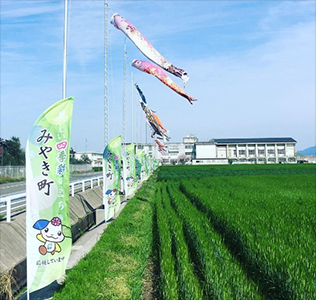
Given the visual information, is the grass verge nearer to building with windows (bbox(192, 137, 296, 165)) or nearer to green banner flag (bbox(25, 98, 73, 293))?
green banner flag (bbox(25, 98, 73, 293))

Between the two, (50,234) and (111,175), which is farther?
(111,175)

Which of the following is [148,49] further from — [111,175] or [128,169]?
[128,169]

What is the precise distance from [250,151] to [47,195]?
351ft

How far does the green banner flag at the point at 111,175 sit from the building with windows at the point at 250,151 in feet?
315

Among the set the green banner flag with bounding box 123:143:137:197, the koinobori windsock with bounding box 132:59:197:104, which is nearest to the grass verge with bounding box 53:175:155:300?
the koinobori windsock with bounding box 132:59:197:104

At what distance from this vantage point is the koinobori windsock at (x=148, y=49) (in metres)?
12.1

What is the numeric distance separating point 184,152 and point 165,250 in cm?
10961

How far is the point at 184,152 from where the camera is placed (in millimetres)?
117438

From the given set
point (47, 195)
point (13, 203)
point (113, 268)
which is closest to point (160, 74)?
point (13, 203)

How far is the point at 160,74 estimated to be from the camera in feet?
44.2

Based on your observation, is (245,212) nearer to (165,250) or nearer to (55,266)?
(165,250)

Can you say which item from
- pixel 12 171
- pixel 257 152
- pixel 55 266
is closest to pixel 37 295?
pixel 55 266

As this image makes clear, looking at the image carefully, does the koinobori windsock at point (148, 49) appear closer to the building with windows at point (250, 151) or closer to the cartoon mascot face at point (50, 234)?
the cartoon mascot face at point (50, 234)

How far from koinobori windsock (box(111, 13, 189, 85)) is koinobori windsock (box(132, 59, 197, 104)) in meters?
0.55
